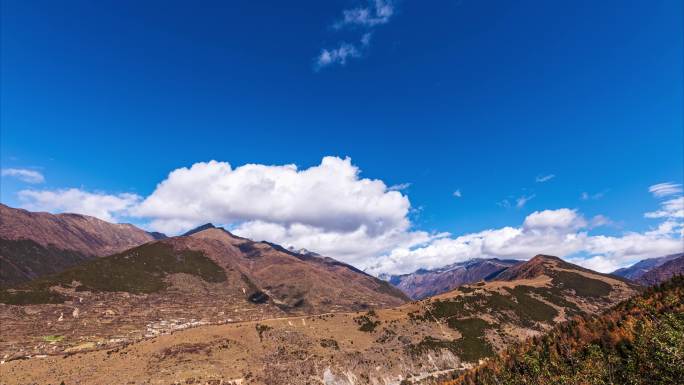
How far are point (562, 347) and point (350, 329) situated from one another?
15785 cm

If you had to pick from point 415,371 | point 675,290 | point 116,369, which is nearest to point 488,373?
point 675,290

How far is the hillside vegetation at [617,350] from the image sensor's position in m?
30.1

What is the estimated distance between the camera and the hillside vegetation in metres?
30.1

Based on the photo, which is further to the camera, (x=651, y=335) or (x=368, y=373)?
(x=368, y=373)

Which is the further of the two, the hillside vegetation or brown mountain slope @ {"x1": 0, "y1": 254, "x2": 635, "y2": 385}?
brown mountain slope @ {"x1": 0, "y1": 254, "x2": 635, "y2": 385}

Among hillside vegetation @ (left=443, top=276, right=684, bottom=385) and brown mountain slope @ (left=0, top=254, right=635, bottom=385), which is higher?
hillside vegetation @ (left=443, top=276, right=684, bottom=385)

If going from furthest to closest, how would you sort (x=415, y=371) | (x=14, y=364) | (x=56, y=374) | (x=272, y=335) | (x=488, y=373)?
1. (x=272, y=335)
2. (x=415, y=371)
3. (x=14, y=364)
4. (x=56, y=374)
5. (x=488, y=373)

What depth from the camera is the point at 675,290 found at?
42.6m

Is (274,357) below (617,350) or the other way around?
below

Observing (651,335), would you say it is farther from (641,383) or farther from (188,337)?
(188,337)

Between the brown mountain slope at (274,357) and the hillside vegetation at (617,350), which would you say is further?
the brown mountain slope at (274,357)

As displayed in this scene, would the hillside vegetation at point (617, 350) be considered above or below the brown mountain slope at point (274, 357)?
above

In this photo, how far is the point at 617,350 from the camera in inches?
1523

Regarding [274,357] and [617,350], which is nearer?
[617,350]
